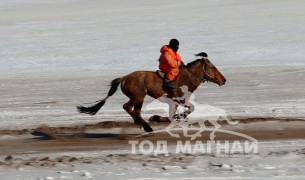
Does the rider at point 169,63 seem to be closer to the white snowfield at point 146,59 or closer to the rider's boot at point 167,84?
the rider's boot at point 167,84

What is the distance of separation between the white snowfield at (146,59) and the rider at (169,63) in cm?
244

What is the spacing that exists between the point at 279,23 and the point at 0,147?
81.7 feet

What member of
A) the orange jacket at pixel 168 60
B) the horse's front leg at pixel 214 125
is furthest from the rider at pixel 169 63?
the horse's front leg at pixel 214 125

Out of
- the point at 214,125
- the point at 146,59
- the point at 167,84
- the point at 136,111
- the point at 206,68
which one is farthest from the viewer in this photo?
the point at 146,59

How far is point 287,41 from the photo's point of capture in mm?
29453

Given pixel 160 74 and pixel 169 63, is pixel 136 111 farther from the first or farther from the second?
pixel 169 63

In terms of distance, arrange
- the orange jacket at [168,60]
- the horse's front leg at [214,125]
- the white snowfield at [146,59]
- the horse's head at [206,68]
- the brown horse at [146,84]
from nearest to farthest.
→ the white snowfield at [146,59], the horse's front leg at [214,125], the brown horse at [146,84], the orange jacket at [168,60], the horse's head at [206,68]

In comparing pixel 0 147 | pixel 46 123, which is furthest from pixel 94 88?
pixel 0 147

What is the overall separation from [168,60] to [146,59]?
1293cm

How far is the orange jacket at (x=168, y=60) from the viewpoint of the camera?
1348cm

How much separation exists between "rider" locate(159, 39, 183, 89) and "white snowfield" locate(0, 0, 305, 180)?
2.44 m

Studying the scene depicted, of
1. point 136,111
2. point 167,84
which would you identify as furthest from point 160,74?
point 136,111

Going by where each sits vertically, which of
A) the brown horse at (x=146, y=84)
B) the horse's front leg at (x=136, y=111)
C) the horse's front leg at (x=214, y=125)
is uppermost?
the brown horse at (x=146, y=84)

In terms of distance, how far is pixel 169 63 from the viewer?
44.2 ft
